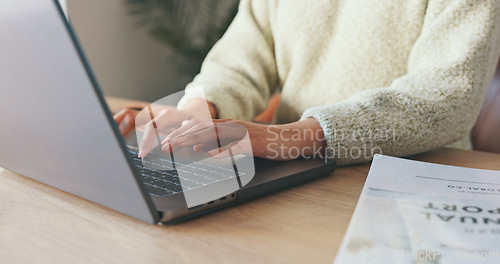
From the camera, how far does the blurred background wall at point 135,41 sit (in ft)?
7.13

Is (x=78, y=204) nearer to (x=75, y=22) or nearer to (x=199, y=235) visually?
(x=199, y=235)

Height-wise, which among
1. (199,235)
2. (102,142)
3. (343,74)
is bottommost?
(343,74)

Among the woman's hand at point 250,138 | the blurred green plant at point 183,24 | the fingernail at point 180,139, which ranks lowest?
the blurred green plant at point 183,24

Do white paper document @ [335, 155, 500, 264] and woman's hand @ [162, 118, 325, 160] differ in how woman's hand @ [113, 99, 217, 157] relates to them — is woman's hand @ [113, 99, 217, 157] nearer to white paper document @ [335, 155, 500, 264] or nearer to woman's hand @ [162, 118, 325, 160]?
woman's hand @ [162, 118, 325, 160]

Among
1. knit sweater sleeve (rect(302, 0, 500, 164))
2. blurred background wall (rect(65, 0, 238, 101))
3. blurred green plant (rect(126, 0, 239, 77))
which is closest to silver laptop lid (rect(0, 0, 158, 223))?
knit sweater sleeve (rect(302, 0, 500, 164))

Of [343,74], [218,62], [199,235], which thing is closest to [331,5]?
[343,74]

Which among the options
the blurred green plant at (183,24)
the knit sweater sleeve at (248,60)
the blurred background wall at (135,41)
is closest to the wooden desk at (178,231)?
the knit sweater sleeve at (248,60)

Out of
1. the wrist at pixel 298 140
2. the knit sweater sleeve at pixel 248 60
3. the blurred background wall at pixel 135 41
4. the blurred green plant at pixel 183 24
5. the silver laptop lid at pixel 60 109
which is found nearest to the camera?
the silver laptop lid at pixel 60 109

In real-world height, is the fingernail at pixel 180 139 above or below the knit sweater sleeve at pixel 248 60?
above

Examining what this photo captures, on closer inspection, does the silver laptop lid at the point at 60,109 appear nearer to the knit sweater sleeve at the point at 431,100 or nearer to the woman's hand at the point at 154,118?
the woman's hand at the point at 154,118

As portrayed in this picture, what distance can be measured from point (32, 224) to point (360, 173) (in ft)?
1.29

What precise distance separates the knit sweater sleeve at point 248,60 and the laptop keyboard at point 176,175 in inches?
16.7

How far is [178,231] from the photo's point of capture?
1.25 feet

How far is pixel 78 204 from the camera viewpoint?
0.44m
